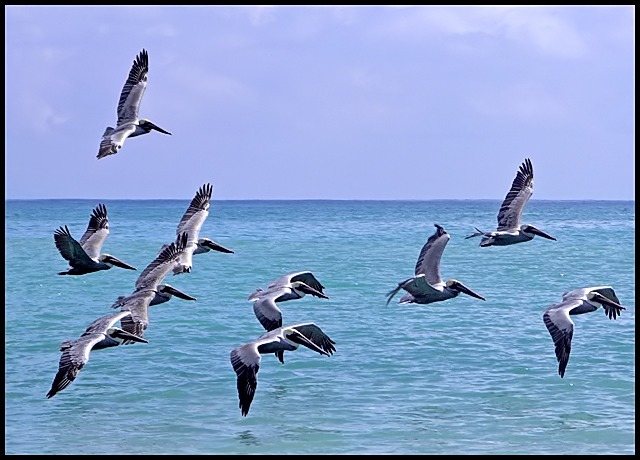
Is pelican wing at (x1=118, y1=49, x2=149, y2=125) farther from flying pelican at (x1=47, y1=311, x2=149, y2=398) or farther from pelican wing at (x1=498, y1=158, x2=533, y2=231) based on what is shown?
pelican wing at (x1=498, y1=158, x2=533, y2=231)

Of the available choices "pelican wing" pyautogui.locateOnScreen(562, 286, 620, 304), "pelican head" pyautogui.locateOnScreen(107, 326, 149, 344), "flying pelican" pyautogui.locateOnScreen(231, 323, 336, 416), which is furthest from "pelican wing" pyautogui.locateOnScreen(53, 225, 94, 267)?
"pelican wing" pyautogui.locateOnScreen(562, 286, 620, 304)

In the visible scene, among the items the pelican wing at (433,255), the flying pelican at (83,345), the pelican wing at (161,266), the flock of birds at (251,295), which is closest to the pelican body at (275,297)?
the flock of birds at (251,295)

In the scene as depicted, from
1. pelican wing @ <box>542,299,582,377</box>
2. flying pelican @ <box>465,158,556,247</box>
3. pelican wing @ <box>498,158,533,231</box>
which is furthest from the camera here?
pelican wing @ <box>498,158,533,231</box>

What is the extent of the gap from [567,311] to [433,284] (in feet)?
6.52

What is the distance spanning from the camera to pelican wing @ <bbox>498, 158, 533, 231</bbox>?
52.6 feet

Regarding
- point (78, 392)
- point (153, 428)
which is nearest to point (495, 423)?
point (153, 428)

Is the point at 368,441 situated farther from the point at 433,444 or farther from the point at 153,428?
the point at 153,428

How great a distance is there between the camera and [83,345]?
12.3m

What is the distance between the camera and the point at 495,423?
1445 centimetres

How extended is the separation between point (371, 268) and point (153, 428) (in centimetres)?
2104

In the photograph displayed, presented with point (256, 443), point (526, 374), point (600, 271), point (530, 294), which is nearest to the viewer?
point (256, 443)

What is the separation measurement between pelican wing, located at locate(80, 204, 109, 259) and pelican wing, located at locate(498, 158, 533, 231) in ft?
20.0

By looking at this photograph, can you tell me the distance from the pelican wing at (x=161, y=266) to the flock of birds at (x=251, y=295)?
1cm

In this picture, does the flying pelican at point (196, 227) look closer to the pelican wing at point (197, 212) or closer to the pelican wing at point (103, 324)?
the pelican wing at point (197, 212)
